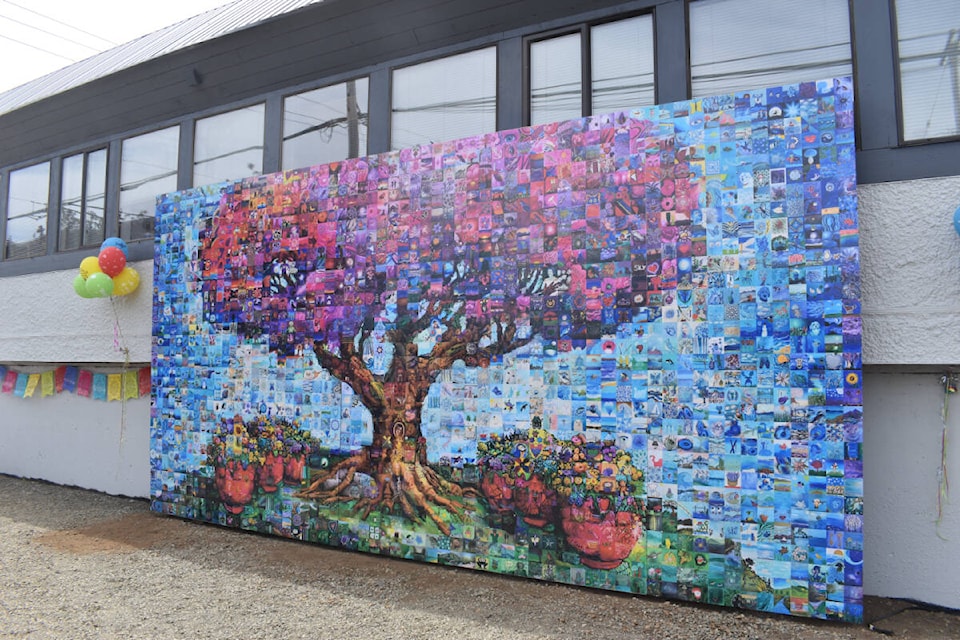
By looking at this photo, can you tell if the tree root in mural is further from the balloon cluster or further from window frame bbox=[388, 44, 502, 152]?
the balloon cluster

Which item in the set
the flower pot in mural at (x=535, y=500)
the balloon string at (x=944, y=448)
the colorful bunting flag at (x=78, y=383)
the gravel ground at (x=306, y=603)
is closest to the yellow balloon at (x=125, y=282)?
the colorful bunting flag at (x=78, y=383)

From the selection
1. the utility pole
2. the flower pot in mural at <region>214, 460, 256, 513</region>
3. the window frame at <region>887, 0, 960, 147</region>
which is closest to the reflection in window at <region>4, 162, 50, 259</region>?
the flower pot in mural at <region>214, 460, 256, 513</region>

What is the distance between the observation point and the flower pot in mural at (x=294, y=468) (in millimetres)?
6516

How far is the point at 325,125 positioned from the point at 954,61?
19.6 ft

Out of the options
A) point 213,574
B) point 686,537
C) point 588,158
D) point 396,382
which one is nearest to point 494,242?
point 588,158

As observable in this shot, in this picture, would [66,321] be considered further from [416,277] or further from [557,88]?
[557,88]

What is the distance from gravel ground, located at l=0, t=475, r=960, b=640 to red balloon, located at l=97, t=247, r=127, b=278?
3375mm

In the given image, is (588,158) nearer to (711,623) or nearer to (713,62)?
(713,62)

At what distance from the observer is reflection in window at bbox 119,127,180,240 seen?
28.6 feet

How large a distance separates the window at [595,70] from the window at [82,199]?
7092 mm

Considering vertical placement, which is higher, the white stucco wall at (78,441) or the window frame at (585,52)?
the window frame at (585,52)

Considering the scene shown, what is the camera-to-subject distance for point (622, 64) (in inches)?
223

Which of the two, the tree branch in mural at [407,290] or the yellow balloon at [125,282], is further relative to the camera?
the yellow balloon at [125,282]

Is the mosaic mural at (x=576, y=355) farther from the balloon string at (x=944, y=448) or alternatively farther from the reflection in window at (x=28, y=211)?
the reflection in window at (x=28, y=211)
